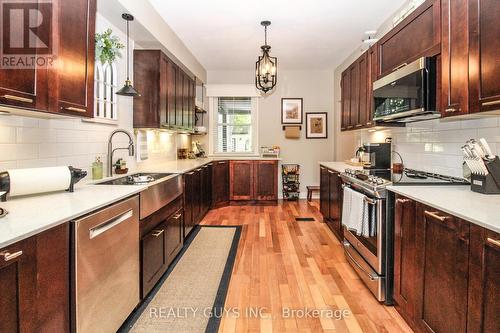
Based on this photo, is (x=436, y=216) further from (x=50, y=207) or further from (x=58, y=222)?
(x=50, y=207)

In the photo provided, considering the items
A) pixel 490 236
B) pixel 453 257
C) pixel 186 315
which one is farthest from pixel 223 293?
pixel 490 236

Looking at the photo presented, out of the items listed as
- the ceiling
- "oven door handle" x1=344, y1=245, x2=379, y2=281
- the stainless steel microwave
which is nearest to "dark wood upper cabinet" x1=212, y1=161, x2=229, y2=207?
the ceiling

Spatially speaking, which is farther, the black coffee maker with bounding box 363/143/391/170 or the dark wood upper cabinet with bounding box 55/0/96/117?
the black coffee maker with bounding box 363/143/391/170

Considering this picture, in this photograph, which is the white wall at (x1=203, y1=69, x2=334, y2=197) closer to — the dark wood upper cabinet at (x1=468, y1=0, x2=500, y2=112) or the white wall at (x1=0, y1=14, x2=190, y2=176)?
the white wall at (x1=0, y1=14, x2=190, y2=176)

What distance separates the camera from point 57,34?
172cm

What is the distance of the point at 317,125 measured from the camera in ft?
21.7

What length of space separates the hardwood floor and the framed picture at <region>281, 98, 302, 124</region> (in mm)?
2971

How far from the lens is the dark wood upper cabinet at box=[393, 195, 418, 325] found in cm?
190

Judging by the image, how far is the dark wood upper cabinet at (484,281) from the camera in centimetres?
122

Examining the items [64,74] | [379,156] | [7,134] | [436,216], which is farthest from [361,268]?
[7,134]

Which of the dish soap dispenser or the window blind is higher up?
the window blind

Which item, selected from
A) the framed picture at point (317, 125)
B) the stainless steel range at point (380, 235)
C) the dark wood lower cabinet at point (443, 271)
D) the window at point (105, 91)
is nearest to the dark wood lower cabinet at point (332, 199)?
the stainless steel range at point (380, 235)

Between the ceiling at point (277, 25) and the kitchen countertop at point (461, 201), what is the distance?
7.98ft

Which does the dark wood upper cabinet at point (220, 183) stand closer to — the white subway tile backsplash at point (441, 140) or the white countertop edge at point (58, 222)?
the white subway tile backsplash at point (441, 140)
